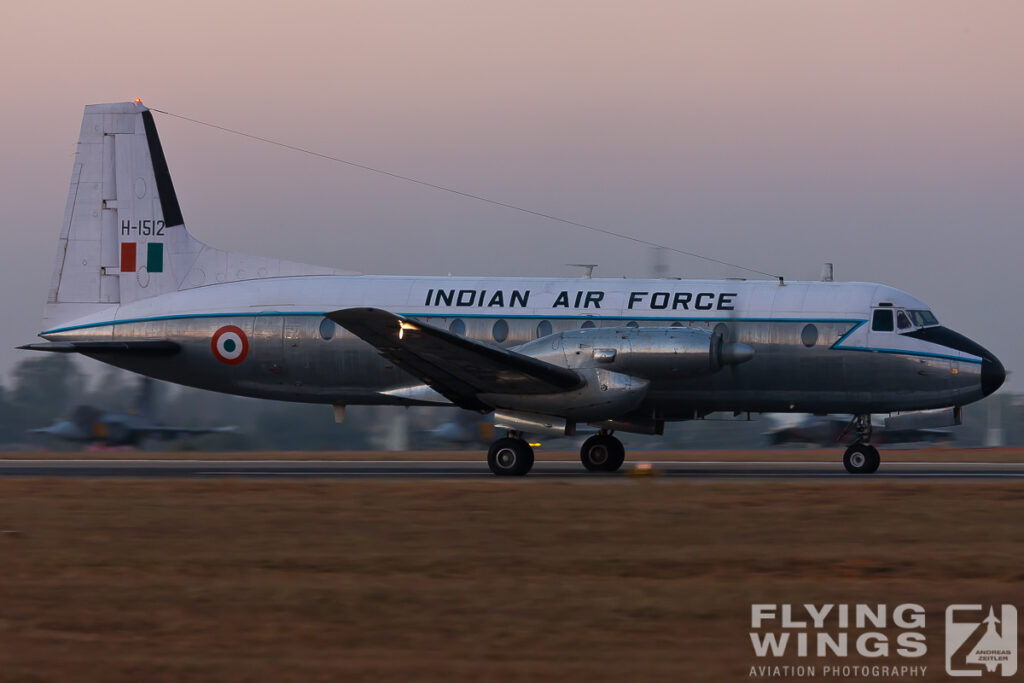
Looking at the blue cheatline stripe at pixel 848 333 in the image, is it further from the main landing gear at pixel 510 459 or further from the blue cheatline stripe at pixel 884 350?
the main landing gear at pixel 510 459

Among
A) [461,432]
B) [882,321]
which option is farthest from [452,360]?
[461,432]

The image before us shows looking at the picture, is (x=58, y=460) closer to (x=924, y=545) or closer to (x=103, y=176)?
(x=103, y=176)

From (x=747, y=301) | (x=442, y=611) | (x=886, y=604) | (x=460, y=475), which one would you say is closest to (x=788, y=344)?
(x=747, y=301)

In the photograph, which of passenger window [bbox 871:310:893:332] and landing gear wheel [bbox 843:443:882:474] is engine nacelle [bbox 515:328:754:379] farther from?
landing gear wheel [bbox 843:443:882:474]

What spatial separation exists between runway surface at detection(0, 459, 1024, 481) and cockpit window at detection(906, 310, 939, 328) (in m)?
2.77

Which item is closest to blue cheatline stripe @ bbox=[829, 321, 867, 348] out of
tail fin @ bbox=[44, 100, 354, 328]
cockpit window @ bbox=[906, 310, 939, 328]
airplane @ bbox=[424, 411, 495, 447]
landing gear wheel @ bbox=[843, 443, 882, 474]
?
cockpit window @ bbox=[906, 310, 939, 328]

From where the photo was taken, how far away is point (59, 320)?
24047 mm

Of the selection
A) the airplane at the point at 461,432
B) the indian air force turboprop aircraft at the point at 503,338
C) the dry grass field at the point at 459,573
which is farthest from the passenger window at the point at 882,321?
the airplane at the point at 461,432

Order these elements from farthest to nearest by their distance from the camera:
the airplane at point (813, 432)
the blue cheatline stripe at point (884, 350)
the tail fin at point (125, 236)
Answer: the airplane at point (813, 432) → the tail fin at point (125, 236) → the blue cheatline stripe at point (884, 350)

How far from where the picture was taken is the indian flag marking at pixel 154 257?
78.4 feet

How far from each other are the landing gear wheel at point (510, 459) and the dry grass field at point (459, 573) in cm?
297

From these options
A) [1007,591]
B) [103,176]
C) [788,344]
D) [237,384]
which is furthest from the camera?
[103,176]

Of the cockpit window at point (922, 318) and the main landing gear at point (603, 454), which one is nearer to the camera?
the cockpit window at point (922, 318)

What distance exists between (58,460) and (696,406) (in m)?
16.8
